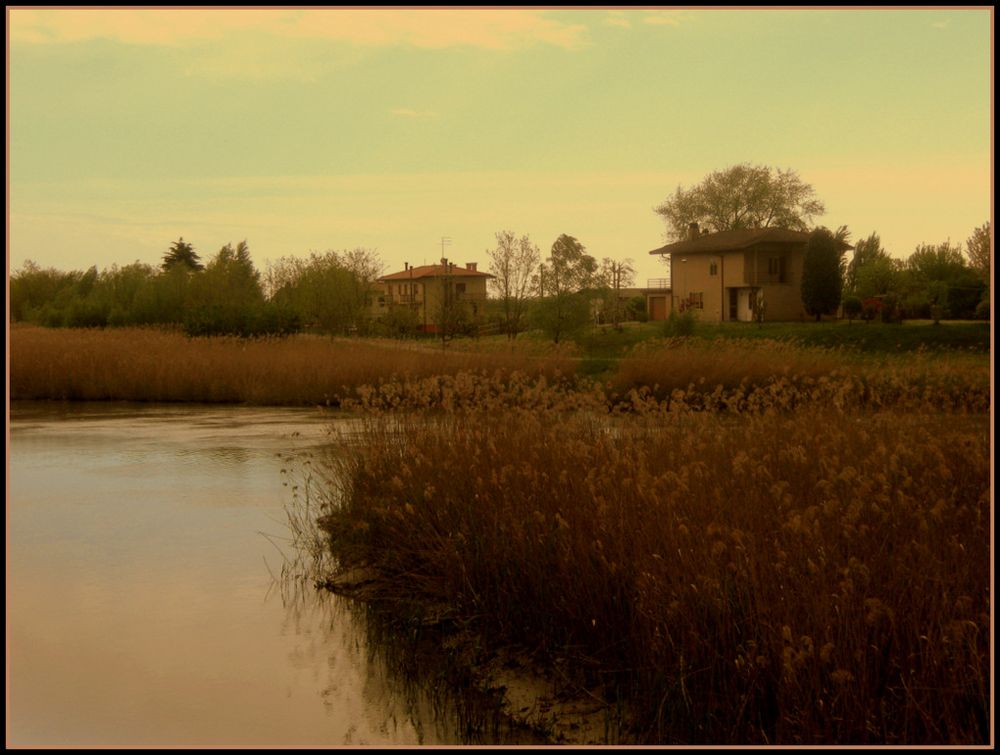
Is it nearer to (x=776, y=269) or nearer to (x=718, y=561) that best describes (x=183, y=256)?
(x=776, y=269)

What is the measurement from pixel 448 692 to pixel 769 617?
236 cm

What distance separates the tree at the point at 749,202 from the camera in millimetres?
64000

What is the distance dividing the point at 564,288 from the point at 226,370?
17005 millimetres

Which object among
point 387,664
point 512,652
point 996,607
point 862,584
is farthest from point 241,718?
point 996,607

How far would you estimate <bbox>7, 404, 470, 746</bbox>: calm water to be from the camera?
261 inches

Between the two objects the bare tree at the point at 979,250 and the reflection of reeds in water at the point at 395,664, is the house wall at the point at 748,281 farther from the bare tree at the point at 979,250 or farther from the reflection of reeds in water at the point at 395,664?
the reflection of reeds in water at the point at 395,664

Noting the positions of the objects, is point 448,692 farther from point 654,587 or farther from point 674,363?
point 674,363

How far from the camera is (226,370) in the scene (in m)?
27.1

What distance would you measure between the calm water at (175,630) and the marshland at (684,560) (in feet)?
1.94

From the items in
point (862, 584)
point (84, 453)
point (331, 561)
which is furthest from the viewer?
point (84, 453)

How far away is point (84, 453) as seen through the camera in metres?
17.7

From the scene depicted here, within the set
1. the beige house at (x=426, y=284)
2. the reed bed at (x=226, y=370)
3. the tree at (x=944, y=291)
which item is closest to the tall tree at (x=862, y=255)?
the tree at (x=944, y=291)

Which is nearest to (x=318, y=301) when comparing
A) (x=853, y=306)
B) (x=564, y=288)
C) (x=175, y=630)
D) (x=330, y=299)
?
(x=330, y=299)

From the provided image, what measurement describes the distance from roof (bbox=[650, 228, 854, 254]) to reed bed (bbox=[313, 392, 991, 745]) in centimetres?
4215
